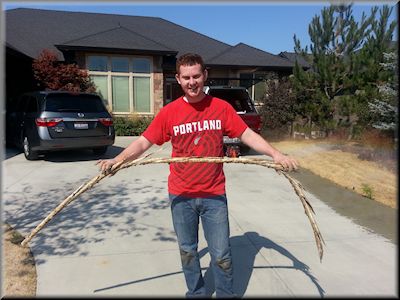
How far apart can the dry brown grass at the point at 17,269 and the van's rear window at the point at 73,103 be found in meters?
4.90

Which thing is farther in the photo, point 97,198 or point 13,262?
point 97,198

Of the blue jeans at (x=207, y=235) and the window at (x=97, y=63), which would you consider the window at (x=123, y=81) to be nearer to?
the window at (x=97, y=63)

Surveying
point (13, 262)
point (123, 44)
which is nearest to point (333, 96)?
point (123, 44)

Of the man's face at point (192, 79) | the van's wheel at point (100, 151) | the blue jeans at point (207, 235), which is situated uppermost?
the man's face at point (192, 79)

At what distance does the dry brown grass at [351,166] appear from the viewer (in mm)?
6945

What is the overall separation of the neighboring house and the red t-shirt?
11359 mm

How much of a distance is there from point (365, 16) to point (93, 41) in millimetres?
10497

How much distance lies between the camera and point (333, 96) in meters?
14.0

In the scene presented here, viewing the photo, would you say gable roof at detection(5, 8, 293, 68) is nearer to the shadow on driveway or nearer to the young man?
the shadow on driveway

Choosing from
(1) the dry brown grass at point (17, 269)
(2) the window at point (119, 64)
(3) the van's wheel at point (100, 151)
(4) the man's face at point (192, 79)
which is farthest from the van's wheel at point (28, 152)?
(2) the window at point (119, 64)

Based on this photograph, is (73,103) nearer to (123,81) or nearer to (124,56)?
(123,81)

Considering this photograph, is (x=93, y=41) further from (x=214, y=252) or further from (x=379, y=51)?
(x=214, y=252)

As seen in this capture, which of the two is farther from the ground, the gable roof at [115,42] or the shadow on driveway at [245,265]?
→ the gable roof at [115,42]

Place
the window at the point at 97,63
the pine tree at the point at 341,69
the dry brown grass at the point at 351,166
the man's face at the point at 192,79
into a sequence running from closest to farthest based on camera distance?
1. the man's face at the point at 192,79
2. the dry brown grass at the point at 351,166
3. the pine tree at the point at 341,69
4. the window at the point at 97,63
